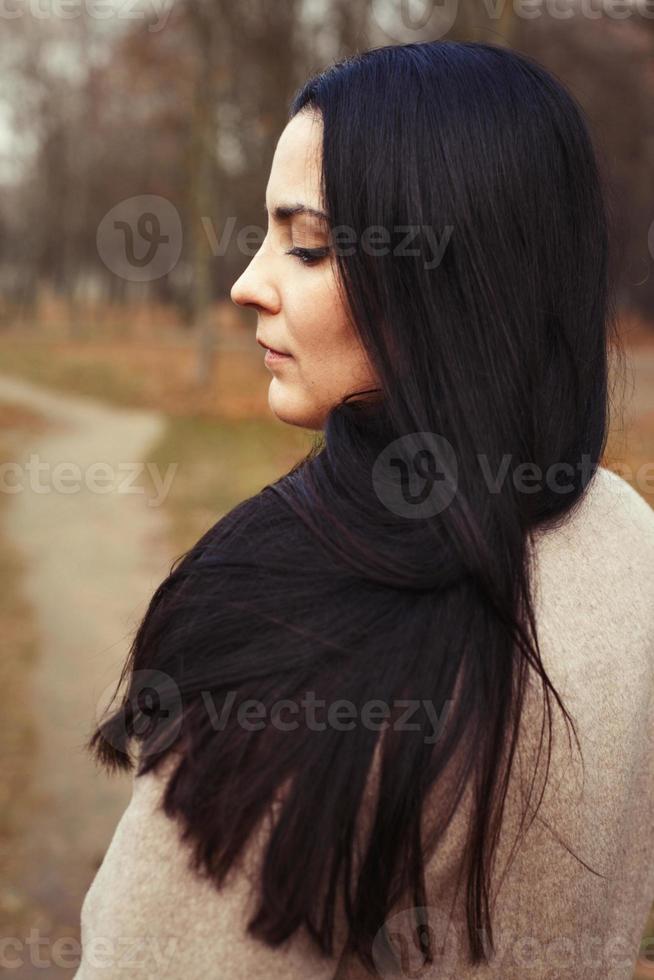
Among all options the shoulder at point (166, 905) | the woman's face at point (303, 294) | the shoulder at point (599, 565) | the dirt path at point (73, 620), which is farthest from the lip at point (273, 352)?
the dirt path at point (73, 620)

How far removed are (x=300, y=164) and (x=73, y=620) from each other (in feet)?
18.8

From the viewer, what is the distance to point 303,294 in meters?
1.18

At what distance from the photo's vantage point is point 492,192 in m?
1.08

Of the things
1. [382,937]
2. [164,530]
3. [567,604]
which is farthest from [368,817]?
[164,530]

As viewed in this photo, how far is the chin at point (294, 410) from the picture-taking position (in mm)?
1250

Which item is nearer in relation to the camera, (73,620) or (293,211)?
(293,211)

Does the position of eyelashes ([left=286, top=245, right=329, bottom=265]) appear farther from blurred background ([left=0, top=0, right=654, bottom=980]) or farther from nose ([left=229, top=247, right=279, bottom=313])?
blurred background ([left=0, top=0, right=654, bottom=980])

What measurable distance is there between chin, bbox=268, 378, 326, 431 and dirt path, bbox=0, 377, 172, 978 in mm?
2907

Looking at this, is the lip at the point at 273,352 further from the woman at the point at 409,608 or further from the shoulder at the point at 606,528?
the shoulder at the point at 606,528

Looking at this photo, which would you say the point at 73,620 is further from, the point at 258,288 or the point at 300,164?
the point at 300,164

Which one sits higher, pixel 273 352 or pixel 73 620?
pixel 273 352

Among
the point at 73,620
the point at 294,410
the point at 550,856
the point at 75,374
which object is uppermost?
the point at 294,410

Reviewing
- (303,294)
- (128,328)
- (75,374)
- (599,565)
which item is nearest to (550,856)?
(599,565)

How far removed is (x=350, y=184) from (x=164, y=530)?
7893mm
